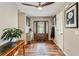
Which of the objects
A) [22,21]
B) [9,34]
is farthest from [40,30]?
[9,34]

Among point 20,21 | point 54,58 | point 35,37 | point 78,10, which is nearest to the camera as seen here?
point 54,58

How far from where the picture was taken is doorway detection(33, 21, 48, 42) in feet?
29.8

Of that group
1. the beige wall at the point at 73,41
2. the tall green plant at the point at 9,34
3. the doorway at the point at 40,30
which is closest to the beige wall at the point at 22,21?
the doorway at the point at 40,30

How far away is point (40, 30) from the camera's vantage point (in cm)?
920

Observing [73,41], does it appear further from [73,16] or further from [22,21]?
[22,21]

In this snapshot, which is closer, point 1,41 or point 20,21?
point 1,41

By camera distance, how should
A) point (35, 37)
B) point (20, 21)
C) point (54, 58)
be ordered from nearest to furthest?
1. point (54, 58)
2. point (20, 21)
3. point (35, 37)

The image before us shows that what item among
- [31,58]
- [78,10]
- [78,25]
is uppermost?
[78,10]

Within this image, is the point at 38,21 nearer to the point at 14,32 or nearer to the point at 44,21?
the point at 44,21

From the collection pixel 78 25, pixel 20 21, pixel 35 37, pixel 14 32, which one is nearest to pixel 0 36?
pixel 14 32

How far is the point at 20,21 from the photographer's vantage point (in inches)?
251

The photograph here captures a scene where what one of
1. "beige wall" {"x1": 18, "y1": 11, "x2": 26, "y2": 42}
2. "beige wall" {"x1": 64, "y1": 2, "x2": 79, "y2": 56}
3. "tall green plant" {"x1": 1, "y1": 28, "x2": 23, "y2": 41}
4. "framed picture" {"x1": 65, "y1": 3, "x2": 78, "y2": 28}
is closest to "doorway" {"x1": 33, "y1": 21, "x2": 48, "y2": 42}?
"beige wall" {"x1": 18, "y1": 11, "x2": 26, "y2": 42}

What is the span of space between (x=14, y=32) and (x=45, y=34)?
6379 mm

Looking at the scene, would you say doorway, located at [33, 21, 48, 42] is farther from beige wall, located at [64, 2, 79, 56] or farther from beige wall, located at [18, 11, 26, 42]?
beige wall, located at [64, 2, 79, 56]
